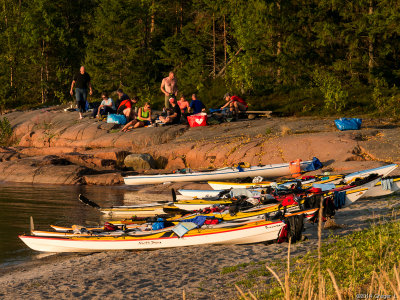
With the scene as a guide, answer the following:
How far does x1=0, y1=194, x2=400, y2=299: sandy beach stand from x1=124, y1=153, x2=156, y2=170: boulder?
10.8 metres

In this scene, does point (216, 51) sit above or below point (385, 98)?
above

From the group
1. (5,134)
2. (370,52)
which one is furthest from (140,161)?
(370,52)

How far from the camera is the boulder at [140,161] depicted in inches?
849

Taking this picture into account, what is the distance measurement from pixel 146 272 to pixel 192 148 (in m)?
13.0

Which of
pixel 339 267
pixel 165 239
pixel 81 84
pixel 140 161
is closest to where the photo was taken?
pixel 339 267

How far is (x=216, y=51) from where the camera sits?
3516cm

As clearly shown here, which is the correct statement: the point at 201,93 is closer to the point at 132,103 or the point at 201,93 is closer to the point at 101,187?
the point at 132,103

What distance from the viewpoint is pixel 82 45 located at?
1622 inches

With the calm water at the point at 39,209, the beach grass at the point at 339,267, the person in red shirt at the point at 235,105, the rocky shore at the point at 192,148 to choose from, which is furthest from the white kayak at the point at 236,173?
the beach grass at the point at 339,267

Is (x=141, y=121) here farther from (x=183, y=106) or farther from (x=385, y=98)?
(x=385, y=98)

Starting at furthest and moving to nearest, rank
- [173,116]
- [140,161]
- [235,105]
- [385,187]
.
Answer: [235,105] < [173,116] < [140,161] < [385,187]

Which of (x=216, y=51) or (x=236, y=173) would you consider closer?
(x=236, y=173)

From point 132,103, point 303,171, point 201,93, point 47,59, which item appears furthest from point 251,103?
point 47,59

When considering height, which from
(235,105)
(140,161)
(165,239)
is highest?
(235,105)
